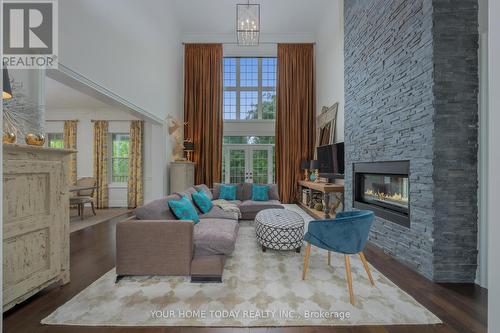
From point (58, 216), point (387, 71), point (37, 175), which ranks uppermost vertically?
point (387, 71)

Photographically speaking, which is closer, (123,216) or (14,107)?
(14,107)

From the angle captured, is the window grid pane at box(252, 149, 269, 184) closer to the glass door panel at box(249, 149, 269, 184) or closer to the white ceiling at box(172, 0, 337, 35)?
the glass door panel at box(249, 149, 269, 184)

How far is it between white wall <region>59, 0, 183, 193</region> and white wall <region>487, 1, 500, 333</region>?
11.7ft

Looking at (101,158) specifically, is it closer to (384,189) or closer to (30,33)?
(30,33)

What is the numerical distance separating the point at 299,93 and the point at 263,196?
4.08 meters

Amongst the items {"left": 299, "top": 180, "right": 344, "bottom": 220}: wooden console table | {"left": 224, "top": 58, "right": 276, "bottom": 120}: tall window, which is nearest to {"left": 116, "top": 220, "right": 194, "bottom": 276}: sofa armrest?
{"left": 299, "top": 180, "right": 344, "bottom": 220}: wooden console table

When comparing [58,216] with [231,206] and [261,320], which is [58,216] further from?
[231,206]

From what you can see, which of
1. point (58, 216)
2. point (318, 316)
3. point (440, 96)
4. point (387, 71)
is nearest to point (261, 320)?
point (318, 316)

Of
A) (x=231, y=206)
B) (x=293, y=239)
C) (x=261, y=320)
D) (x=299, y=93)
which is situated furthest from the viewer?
(x=299, y=93)

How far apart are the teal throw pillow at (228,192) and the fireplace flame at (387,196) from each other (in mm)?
2757

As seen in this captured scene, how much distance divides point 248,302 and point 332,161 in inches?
156

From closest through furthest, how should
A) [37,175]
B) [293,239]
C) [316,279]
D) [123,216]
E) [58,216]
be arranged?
[37,175]
[58,216]
[316,279]
[293,239]
[123,216]

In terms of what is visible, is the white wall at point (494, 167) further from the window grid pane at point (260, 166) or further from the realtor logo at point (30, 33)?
the window grid pane at point (260, 166)

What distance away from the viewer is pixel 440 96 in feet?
7.88
